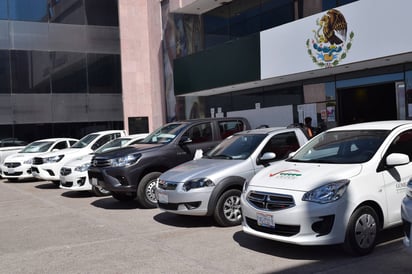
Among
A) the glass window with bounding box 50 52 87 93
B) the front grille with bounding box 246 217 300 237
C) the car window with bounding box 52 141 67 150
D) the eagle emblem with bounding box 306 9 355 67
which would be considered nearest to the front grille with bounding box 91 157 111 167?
the front grille with bounding box 246 217 300 237

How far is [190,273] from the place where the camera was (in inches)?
218

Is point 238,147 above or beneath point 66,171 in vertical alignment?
above

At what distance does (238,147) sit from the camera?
8.63 m

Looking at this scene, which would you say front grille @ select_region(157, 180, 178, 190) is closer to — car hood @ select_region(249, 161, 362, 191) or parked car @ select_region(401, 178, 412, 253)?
car hood @ select_region(249, 161, 362, 191)

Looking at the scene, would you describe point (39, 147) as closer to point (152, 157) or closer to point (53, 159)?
point (53, 159)

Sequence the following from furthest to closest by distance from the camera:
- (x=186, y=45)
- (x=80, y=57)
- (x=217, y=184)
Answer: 1. (x=80, y=57)
2. (x=186, y=45)
3. (x=217, y=184)

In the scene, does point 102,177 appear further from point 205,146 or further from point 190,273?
point 190,273

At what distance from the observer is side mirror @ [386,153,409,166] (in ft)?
19.5

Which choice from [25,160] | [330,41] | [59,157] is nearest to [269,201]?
[330,41]

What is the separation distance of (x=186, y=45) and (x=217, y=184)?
17.8 metres

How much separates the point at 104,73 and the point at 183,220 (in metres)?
21.3

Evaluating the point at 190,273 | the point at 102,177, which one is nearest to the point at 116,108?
the point at 102,177

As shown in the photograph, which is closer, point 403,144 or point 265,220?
point 265,220

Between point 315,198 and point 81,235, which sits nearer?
point 315,198
